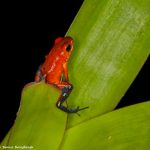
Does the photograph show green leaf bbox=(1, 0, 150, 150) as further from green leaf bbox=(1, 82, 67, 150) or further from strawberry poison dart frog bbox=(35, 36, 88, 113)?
strawberry poison dart frog bbox=(35, 36, 88, 113)

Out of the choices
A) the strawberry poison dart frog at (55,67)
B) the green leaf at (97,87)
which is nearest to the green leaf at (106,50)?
the green leaf at (97,87)

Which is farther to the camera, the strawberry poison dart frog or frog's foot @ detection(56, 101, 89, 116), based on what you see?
the strawberry poison dart frog

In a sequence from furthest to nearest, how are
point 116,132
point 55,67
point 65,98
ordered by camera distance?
point 55,67
point 65,98
point 116,132

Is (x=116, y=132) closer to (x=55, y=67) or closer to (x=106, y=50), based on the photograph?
(x=106, y=50)

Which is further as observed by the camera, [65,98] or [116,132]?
[65,98]

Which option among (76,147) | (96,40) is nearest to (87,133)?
(76,147)

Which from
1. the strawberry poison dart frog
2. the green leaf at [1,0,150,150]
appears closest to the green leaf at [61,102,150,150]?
the green leaf at [1,0,150,150]

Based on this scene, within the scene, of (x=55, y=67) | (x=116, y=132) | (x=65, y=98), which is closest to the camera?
(x=116, y=132)

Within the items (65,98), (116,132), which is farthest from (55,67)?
(116,132)
